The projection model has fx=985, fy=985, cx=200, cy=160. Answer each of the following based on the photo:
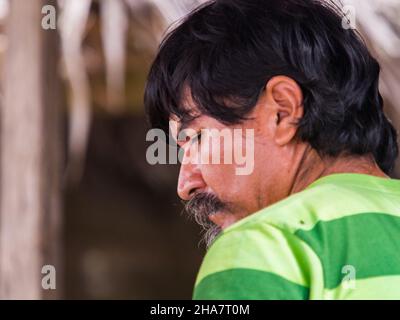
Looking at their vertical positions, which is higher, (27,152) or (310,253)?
(27,152)

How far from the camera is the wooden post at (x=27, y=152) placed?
97.3 inches

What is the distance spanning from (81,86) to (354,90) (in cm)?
198

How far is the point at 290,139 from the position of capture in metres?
1.05

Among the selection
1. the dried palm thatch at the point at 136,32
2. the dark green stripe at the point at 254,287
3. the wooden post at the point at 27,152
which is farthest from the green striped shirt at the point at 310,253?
the wooden post at the point at 27,152

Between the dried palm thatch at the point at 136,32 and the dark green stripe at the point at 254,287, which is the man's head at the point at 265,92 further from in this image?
the dried palm thatch at the point at 136,32

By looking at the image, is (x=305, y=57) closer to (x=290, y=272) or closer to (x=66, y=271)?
(x=290, y=272)

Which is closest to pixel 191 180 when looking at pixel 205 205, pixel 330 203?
pixel 205 205

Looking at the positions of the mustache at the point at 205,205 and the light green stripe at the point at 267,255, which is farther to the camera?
the mustache at the point at 205,205

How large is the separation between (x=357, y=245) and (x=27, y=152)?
5.64ft

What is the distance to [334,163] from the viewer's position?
3.46ft

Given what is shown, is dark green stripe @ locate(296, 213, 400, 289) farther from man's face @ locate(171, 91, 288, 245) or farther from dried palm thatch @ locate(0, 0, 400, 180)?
dried palm thatch @ locate(0, 0, 400, 180)

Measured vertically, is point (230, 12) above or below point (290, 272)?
above

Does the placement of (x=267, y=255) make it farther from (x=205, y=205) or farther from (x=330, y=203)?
(x=205, y=205)
